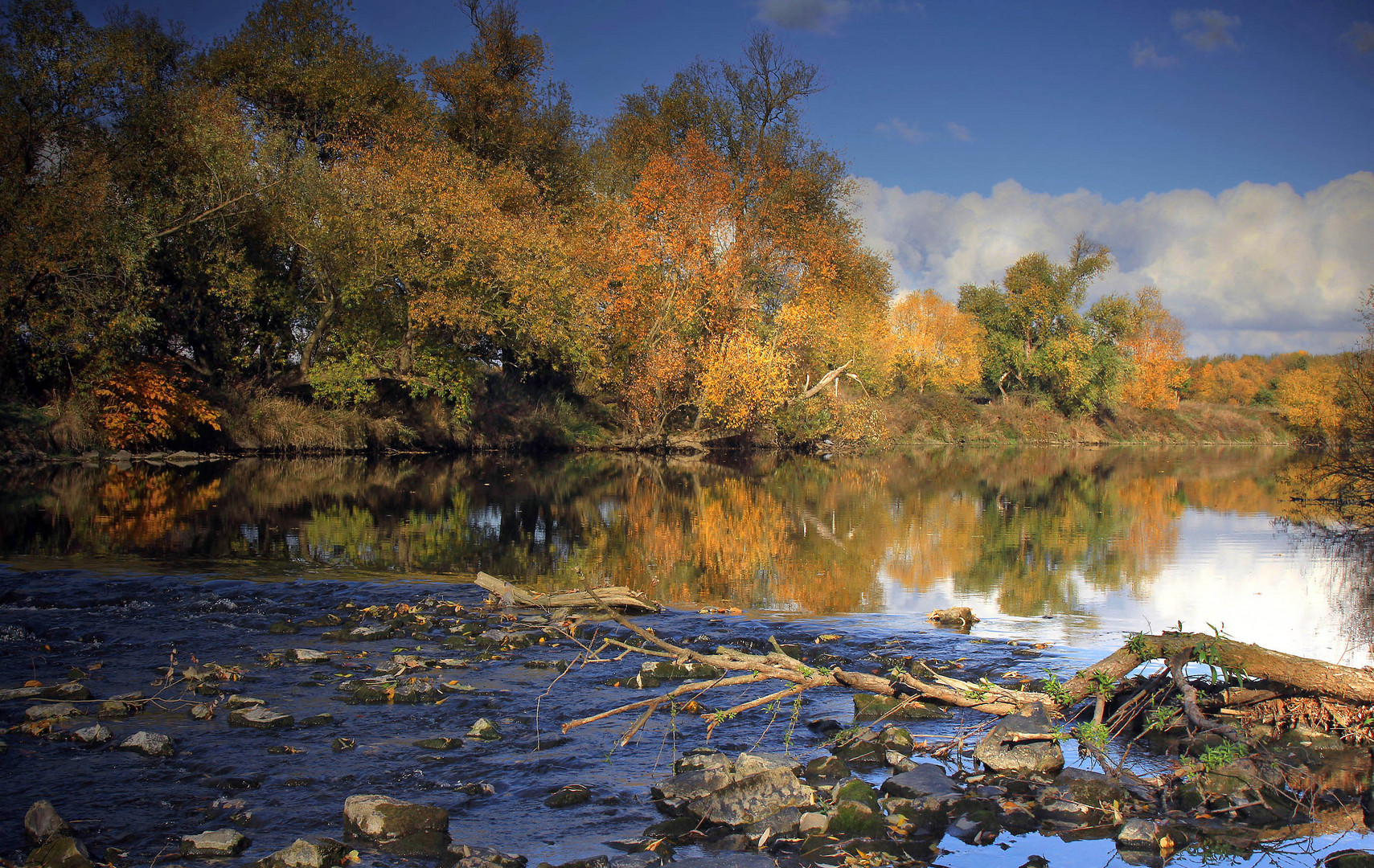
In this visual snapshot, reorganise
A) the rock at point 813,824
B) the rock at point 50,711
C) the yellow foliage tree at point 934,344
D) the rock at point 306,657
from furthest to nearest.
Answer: the yellow foliage tree at point 934,344
the rock at point 306,657
the rock at point 50,711
the rock at point 813,824

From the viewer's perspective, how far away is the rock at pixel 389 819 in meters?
4.15

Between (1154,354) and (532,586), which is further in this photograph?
(1154,354)

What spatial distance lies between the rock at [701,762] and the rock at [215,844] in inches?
90.6

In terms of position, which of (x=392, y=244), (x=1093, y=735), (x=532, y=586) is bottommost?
(x=532, y=586)

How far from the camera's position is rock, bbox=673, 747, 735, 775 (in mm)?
5090

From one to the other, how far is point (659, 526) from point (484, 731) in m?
10.9

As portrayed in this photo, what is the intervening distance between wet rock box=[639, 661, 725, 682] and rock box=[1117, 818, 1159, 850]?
3.13m

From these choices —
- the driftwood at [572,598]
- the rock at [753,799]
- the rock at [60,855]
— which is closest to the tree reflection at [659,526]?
the driftwood at [572,598]

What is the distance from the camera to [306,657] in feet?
23.5

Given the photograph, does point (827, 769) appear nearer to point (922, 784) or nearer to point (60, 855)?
point (922, 784)

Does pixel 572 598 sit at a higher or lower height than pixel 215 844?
higher

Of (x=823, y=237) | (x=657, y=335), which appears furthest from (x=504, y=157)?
(x=823, y=237)

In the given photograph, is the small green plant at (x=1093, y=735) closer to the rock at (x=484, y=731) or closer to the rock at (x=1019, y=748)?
the rock at (x=1019, y=748)

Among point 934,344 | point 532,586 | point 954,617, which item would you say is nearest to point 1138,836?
point 954,617
